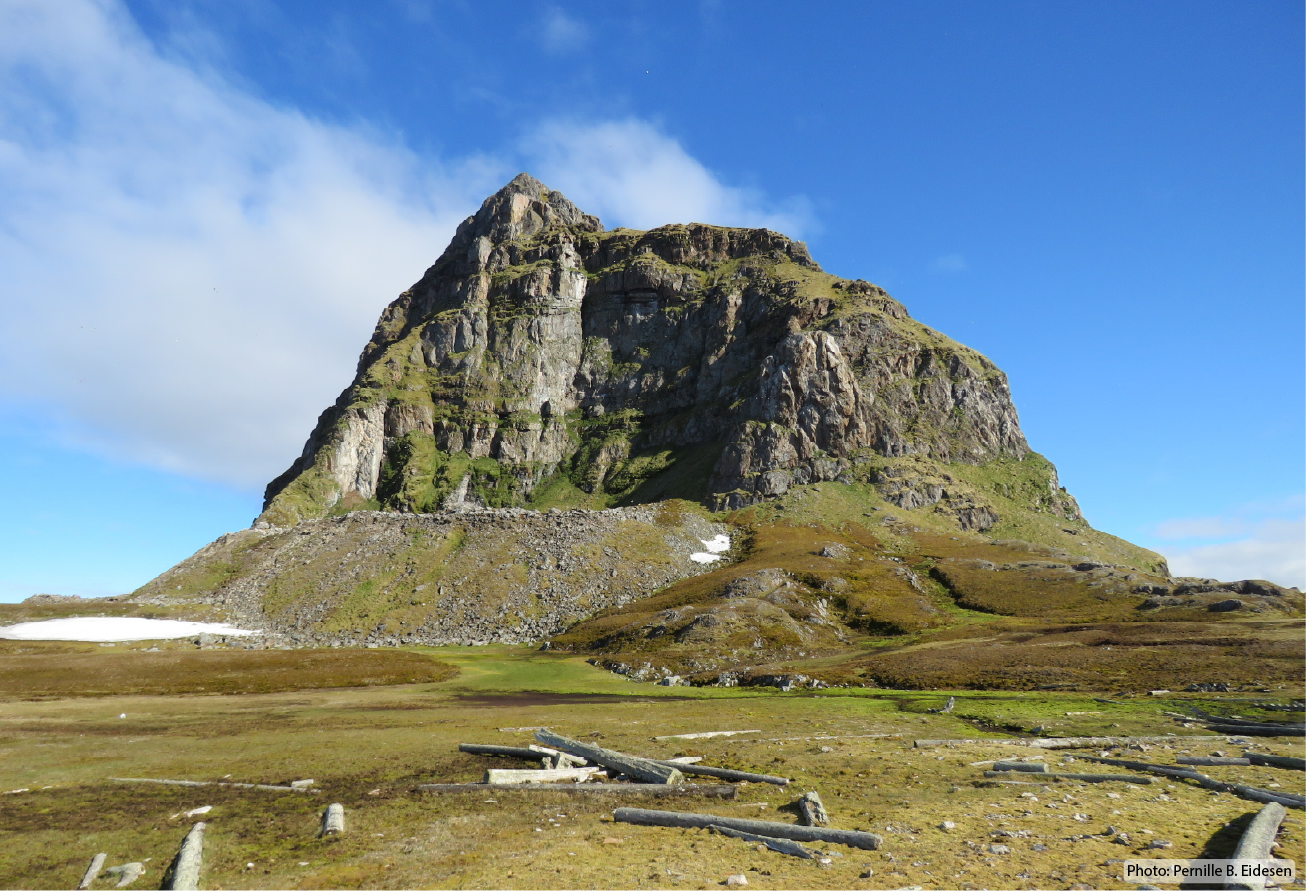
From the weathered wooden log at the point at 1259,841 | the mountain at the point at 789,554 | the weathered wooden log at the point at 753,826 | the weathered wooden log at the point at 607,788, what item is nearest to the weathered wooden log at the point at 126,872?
the weathered wooden log at the point at 607,788

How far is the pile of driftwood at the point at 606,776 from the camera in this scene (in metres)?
18.0

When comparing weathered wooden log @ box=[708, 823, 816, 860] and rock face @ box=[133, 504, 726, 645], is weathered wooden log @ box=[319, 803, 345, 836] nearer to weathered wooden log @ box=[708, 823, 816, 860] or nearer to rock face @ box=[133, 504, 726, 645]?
weathered wooden log @ box=[708, 823, 816, 860]

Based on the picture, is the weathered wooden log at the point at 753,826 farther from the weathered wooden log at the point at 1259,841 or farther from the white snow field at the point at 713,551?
the white snow field at the point at 713,551

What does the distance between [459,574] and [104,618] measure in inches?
2067

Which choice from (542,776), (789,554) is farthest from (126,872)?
(789,554)

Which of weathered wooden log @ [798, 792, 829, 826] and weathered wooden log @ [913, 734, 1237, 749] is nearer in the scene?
weathered wooden log @ [798, 792, 829, 826]

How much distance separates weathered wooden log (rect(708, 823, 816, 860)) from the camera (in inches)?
491

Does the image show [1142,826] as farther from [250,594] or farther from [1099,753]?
[250,594]

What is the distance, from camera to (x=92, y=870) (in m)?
12.4

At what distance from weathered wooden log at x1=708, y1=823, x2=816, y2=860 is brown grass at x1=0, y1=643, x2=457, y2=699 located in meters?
50.7

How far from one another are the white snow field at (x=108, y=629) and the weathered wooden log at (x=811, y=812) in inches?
3965

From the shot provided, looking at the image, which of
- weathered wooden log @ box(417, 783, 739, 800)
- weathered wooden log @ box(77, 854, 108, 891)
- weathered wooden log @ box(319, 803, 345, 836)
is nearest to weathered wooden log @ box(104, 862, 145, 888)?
weathered wooden log @ box(77, 854, 108, 891)

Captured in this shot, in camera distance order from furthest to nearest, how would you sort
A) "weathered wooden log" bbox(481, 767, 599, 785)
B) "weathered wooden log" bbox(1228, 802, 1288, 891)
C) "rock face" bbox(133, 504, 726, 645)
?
1. "rock face" bbox(133, 504, 726, 645)
2. "weathered wooden log" bbox(481, 767, 599, 785)
3. "weathered wooden log" bbox(1228, 802, 1288, 891)

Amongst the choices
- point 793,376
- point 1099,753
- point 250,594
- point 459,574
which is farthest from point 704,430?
point 1099,753
